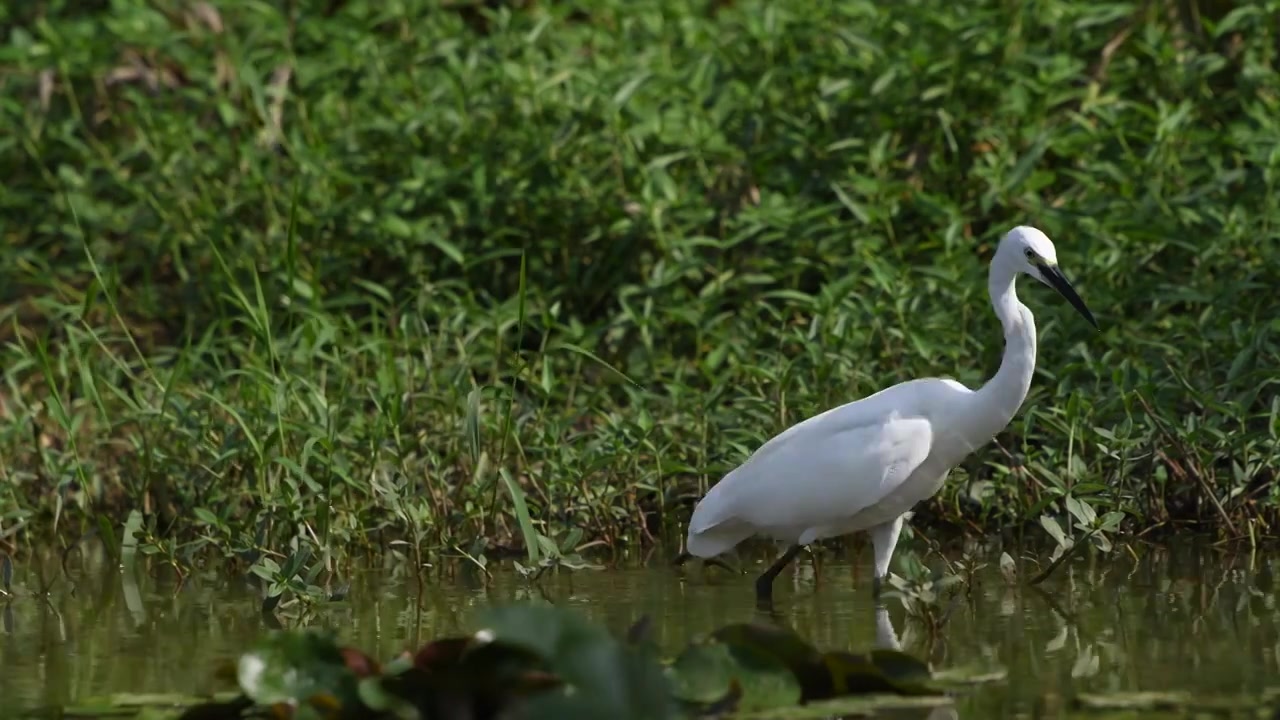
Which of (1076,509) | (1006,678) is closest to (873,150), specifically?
(1076,509)

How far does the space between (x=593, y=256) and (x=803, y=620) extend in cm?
304

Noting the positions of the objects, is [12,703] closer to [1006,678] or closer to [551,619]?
[551,619]

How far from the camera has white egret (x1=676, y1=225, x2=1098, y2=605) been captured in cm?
537

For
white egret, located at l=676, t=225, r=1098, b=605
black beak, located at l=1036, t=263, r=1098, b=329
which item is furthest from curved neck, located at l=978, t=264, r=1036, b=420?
black beak, located at l=1036, t=263, r=1098, b=329

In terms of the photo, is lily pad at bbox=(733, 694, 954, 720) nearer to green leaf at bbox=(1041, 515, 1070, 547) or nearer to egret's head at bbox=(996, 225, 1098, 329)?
green leaf at bbox=(1041, 515, 1070, 547)

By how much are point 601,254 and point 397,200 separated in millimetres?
843

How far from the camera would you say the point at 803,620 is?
16.8 ft

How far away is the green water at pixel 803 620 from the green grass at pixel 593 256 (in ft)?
0.70

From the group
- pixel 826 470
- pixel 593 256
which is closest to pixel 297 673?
pixel 826 470

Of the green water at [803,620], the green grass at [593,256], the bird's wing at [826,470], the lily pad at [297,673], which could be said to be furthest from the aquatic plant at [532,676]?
the green grass at [593,256]

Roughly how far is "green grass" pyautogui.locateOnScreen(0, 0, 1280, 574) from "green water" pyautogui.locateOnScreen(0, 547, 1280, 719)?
21 cm

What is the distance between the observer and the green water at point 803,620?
4.33 meters

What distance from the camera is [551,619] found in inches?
146

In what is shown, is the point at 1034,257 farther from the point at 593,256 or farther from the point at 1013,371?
the point at 593,256
